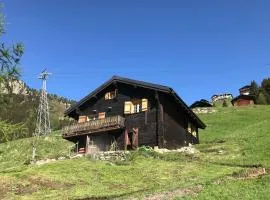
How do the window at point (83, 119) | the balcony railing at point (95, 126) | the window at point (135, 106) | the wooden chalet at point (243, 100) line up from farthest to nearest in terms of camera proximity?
the wooden chalet at point (243, 100) → the window at point (83, 119) → the window at point (135, 106) → the balcony railing at point (95, 126)

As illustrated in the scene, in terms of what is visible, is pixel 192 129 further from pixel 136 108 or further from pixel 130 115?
pixel 130 115

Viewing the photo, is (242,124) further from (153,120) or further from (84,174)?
(84,174)

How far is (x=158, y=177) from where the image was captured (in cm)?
3269

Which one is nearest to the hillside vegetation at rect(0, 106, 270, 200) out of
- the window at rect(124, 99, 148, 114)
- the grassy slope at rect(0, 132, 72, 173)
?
the window at rect(124, 99, 148, 114)

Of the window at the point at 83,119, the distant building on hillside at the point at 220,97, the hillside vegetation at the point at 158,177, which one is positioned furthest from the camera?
the distant building on hillside at the point at 220,97

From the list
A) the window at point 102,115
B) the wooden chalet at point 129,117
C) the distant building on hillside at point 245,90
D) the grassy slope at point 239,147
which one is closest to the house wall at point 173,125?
the wooden chalet at point 129,117

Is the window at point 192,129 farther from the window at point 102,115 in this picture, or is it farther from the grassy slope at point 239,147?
the window at point 102,115

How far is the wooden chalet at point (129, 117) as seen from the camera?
5072 cm

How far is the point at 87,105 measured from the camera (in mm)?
57938

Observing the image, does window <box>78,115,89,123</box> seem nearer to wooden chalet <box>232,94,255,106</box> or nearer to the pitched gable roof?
the pitched gable roof

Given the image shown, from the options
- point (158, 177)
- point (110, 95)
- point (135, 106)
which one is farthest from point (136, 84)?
point (158, 177)

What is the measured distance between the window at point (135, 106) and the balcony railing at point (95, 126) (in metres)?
1.26

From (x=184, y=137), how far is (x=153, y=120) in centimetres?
787

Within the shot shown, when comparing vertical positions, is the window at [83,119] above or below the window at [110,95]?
below
